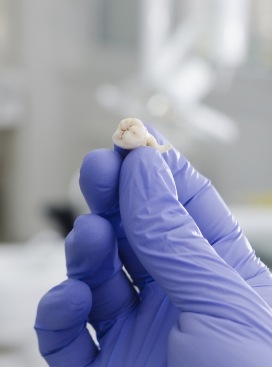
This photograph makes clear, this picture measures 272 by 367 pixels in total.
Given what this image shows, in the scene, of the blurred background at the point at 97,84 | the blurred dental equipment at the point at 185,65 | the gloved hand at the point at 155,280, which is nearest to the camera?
the gloved hand at the point at 155,280

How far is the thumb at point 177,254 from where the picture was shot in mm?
513

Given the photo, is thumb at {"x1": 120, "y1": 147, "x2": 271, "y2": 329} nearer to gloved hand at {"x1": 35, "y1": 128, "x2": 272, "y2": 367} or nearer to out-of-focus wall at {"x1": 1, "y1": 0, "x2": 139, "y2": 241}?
gloved hand at {"x1": 35, "y1": 128, "x2": 272, "y2": 367}

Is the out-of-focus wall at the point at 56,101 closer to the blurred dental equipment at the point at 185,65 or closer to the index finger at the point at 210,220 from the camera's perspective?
the blurred dental equipment at the point at 185,65

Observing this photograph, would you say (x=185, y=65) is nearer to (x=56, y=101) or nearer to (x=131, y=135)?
(x=56, y=101)

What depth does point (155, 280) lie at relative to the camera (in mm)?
551

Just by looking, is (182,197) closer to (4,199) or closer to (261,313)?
(261,313)

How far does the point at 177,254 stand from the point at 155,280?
4 centimetres

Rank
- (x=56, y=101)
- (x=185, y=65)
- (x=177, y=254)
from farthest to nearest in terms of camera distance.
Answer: (x=56, y=101)
(x=185, y=65)
(x=177, y=254)

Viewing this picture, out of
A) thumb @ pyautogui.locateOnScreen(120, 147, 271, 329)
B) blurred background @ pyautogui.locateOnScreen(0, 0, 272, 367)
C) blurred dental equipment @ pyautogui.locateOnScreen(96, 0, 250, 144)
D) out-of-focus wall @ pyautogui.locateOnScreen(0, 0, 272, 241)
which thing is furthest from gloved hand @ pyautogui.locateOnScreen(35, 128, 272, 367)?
out-of-focus wall @ pyautogui.locateOnScreen(0, 0, 272, 241)

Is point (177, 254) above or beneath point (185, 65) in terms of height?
above

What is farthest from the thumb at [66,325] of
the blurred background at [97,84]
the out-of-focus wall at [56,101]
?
the out-of-focus wall at [56,101]

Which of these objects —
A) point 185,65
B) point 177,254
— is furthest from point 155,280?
point 185,65

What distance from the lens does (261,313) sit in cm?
52

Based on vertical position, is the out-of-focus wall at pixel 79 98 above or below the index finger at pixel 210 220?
below
